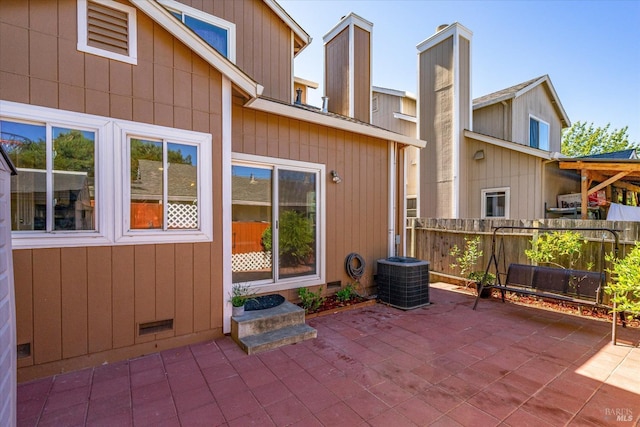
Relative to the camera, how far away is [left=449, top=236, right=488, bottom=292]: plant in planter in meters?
5.48

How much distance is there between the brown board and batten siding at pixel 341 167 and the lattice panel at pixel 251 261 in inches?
40.7

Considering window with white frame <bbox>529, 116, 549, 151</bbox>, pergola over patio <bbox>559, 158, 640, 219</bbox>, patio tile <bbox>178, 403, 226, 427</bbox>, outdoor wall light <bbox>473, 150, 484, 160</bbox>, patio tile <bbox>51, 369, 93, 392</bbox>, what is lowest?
patio tile <bbox>51, 369, 93, 392</bbox>

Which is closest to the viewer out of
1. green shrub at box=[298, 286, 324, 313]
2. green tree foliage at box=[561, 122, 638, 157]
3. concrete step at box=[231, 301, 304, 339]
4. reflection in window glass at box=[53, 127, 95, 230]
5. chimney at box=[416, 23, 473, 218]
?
reflection in window glass at box=[53, 127, 95, 230]

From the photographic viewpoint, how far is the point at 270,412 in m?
2.10

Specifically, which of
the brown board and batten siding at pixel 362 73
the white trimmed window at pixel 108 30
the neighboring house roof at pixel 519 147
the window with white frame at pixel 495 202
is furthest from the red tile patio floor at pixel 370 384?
the brown board and batten siding at pixel 362 73

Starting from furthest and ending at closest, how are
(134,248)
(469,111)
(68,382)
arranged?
(469,111), (134,248), (68,382)

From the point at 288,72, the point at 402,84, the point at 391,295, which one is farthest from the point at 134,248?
the point at 402,84

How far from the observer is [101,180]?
9.06 feet

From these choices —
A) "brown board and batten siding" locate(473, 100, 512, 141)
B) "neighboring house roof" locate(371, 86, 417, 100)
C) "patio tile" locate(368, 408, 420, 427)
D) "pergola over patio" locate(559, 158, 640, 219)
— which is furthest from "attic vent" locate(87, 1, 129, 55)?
"brown board and batten siding" locate(473, 100, 512, 141)

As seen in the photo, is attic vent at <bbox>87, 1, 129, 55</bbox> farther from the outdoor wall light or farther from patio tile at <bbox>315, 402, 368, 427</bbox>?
the outdoor wall light

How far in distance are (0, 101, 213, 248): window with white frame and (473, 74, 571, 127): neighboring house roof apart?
9.16 m

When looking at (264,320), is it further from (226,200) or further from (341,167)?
(341,167)

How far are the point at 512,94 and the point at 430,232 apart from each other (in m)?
5.48

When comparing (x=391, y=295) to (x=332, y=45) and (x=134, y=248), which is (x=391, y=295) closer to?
(x=134, y=248)
